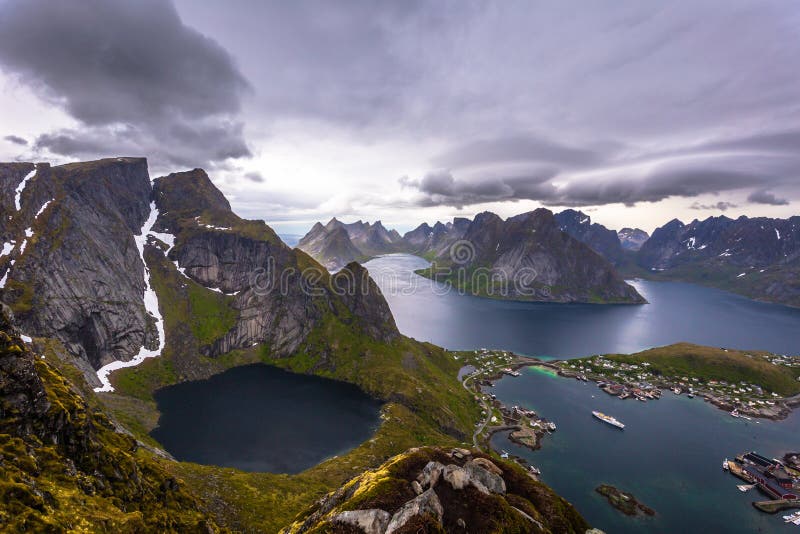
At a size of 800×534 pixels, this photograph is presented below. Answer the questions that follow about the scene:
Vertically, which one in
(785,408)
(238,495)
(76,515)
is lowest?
(785,408)

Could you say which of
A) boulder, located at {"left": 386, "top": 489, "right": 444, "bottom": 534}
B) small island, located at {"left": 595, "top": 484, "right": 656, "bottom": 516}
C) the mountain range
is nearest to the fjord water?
small island, located at {"left": 595, "top": 484, "right": 656, "bottom": 516}

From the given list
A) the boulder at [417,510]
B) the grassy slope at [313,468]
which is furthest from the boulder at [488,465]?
the grassy slope at [313,468]

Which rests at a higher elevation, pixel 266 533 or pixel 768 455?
pixel 266 533

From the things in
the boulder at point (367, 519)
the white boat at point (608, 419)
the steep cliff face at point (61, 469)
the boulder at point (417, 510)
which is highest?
the steep cliff face at point (61, 469)

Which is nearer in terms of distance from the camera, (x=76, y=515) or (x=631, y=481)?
(x=76, y=515)

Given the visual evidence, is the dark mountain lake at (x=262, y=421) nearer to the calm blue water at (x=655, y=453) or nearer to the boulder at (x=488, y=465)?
the calm blue water at (x=655, y=453)

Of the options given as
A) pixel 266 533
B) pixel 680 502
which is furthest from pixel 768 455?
pixel 266 533

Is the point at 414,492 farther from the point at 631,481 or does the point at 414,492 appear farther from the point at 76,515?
the point at 631,481

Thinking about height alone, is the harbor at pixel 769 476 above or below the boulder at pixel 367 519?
below
